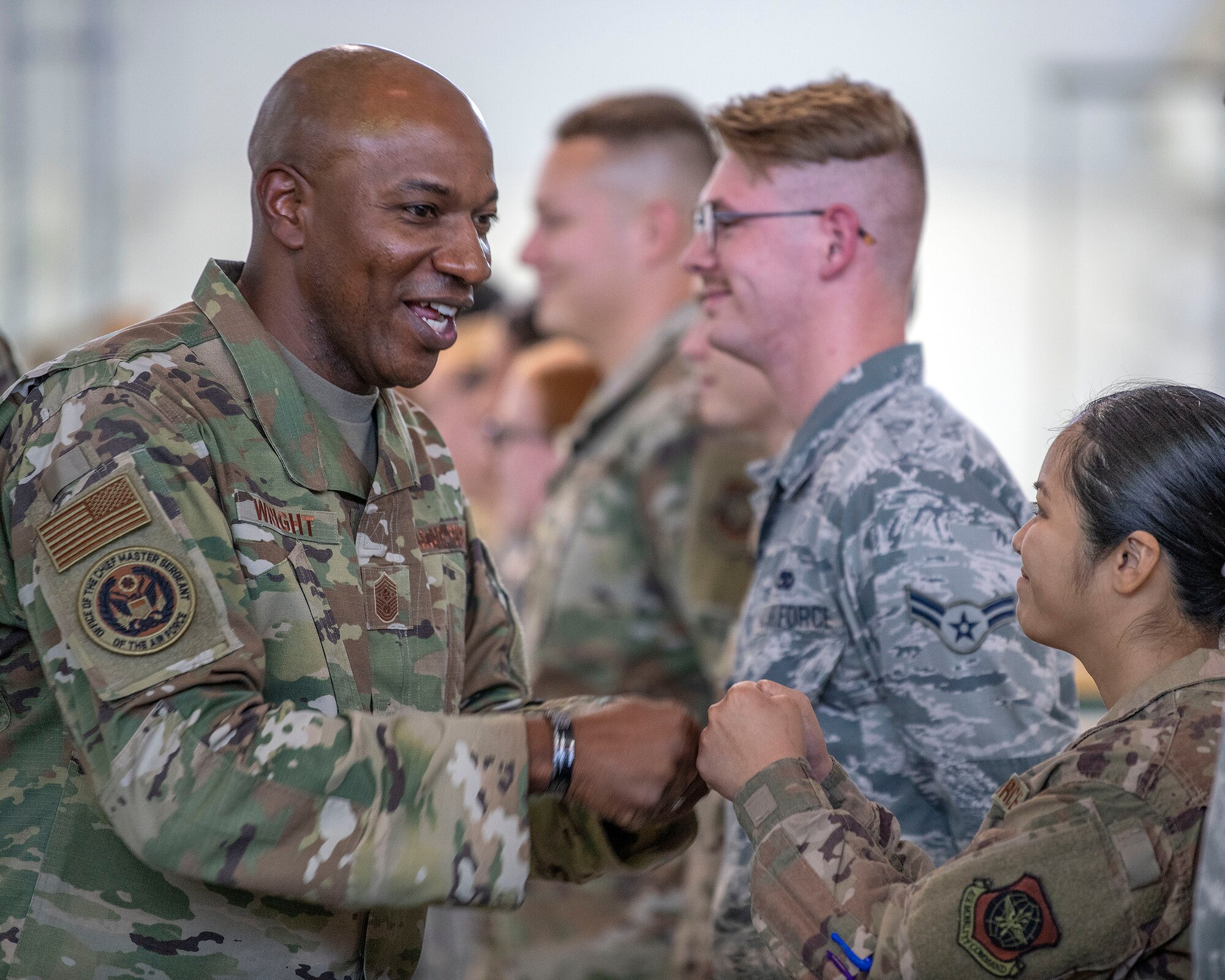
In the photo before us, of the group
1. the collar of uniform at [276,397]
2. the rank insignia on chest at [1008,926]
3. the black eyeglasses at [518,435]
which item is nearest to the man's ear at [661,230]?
the black eyeglasses at [518,435]

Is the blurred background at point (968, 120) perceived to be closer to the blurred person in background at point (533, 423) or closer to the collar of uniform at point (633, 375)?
the blurred person in background at point (533, 423)

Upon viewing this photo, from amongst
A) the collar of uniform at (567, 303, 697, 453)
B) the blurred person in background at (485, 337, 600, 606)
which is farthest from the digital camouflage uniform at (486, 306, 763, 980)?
the blurred person in background at (485, 337, 600, 606)

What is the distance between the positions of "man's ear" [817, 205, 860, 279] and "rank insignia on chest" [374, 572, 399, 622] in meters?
0.97

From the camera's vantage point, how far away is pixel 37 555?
1371 millimetres

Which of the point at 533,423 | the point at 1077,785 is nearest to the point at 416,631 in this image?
the point at 1077,785

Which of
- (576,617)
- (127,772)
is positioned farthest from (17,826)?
(576,617)

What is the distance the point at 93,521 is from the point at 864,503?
41.8 inches

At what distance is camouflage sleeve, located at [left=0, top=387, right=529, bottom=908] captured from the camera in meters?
1.31

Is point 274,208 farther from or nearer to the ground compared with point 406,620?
farther from the ground

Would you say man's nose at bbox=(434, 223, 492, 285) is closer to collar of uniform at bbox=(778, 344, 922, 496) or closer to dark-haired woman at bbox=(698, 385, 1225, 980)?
dark-haired woman at bbox=(698, 385, 1225, 980)

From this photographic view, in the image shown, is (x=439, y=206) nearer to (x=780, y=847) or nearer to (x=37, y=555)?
(x=37, y=555)

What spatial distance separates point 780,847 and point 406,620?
0.52 m

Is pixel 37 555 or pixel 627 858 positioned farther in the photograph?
pixel 627 858

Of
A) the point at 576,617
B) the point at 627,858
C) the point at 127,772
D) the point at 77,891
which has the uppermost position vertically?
the point at 127,772
